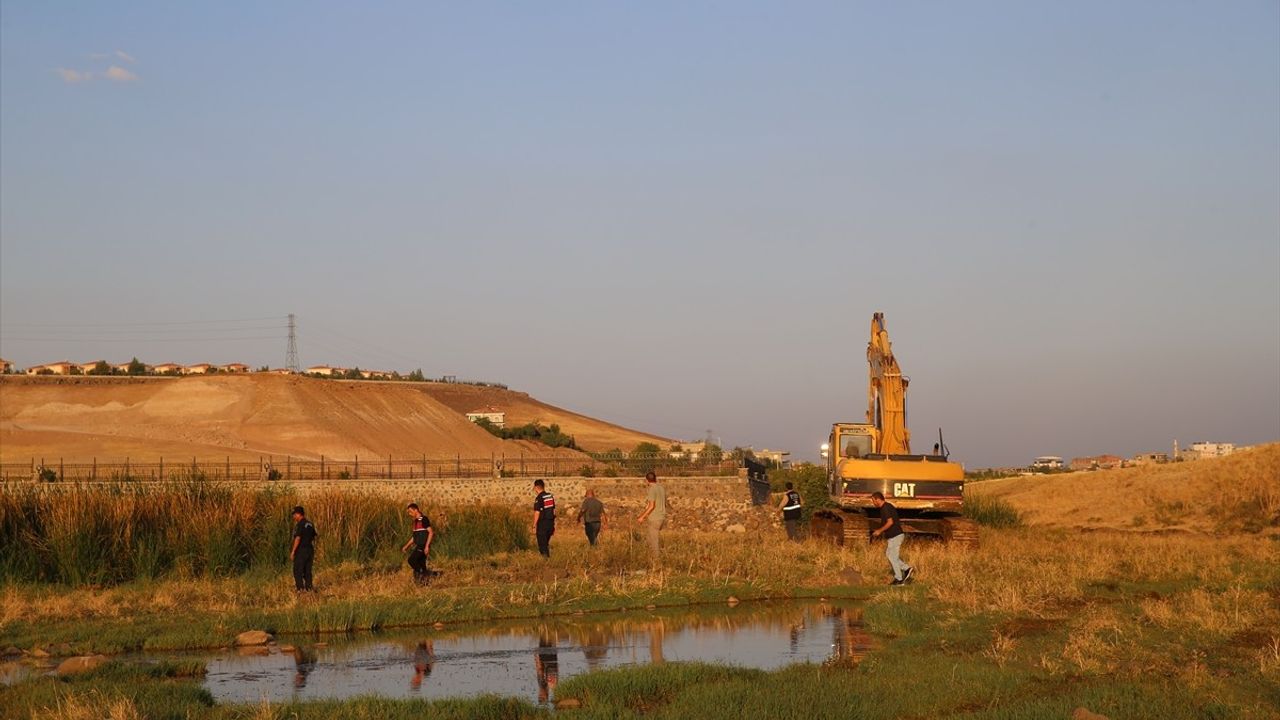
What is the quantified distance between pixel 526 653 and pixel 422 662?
4.29 ft

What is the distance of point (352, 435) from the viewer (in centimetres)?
9175

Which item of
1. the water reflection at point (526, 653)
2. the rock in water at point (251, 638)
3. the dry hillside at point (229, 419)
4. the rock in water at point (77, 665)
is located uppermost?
the dry hillside at point (229, 419)

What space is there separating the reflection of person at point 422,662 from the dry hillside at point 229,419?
2479 inches

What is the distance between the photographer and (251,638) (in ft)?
54.3

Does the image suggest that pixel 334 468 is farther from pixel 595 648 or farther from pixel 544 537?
pixel 595 648

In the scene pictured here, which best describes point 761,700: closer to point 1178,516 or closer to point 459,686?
point 459,686

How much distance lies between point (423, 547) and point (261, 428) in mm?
70508

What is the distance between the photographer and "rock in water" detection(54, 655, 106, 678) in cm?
1388

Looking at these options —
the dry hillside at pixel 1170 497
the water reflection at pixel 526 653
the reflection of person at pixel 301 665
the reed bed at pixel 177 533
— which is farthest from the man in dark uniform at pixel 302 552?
the dry hillside at pixel 1170 497

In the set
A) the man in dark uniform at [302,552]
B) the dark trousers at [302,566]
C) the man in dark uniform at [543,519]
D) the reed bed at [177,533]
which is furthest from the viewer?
the man in dark uniform at [543,519]

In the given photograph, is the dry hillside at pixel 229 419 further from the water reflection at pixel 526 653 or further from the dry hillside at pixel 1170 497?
the water reflection at pixel 526 653

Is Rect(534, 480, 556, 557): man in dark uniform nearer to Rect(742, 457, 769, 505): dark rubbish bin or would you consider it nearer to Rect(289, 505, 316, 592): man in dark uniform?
Rect(289, 505, 316, 592): man in dark uniform

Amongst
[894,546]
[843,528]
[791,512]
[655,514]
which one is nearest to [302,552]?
[655,514]

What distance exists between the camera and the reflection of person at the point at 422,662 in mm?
13703
